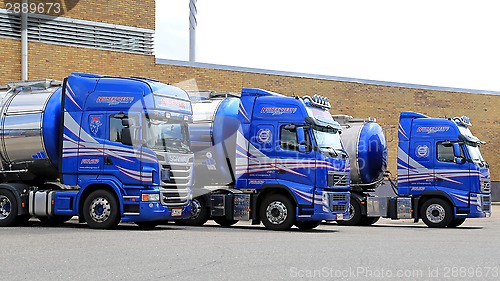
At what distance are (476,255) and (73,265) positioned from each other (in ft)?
21.4

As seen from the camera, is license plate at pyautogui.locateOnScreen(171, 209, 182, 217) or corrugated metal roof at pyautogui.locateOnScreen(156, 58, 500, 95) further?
corrugated metal roof at pyautogui.locateOnScreen(156, 58, 500, 95)

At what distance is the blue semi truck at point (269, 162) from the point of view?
19.7m

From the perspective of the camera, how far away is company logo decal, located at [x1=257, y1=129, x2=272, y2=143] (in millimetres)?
20141

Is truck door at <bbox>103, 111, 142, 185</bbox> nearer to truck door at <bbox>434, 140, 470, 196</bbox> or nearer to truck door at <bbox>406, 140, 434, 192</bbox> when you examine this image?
truck door at <bbox>406, 140, 434, 192</bbox>

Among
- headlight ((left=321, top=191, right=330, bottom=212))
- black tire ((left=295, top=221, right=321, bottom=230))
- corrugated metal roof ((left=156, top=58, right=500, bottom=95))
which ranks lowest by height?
black tire ((left=295, top=221, right=321, bottom=230))

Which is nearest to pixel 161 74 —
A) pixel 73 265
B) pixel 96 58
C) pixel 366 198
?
pixel 96 58

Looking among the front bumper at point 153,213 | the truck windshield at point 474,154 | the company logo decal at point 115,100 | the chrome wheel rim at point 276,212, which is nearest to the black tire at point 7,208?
Answer: the front bumper at point 153,213

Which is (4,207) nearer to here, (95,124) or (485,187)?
(95,124)

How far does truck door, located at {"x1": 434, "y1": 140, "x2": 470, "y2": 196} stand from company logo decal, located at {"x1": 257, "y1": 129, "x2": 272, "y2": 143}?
6.37 meters

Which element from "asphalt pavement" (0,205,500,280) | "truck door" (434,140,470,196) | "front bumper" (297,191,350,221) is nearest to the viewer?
"asphalt pavement" (0,205,500,280)

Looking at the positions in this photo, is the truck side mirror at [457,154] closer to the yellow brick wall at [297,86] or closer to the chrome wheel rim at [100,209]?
the yellow brick wall at [297,86]

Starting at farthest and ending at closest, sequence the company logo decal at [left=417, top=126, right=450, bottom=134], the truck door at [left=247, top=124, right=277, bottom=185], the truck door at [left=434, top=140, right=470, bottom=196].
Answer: the company logo decal at [left=417, top=126, right=450, bottom=134], the truck door at [left=434, top=140, right=470, bottom=196], the truck door at [left=247, top=124, right=277, bottom=185]

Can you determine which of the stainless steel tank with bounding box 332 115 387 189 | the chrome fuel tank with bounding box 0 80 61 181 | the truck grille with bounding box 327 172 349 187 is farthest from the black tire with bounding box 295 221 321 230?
the chrome fuel tank with bounding box 0 80 61 181

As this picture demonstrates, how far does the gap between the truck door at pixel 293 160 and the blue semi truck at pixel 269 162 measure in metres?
0.02
